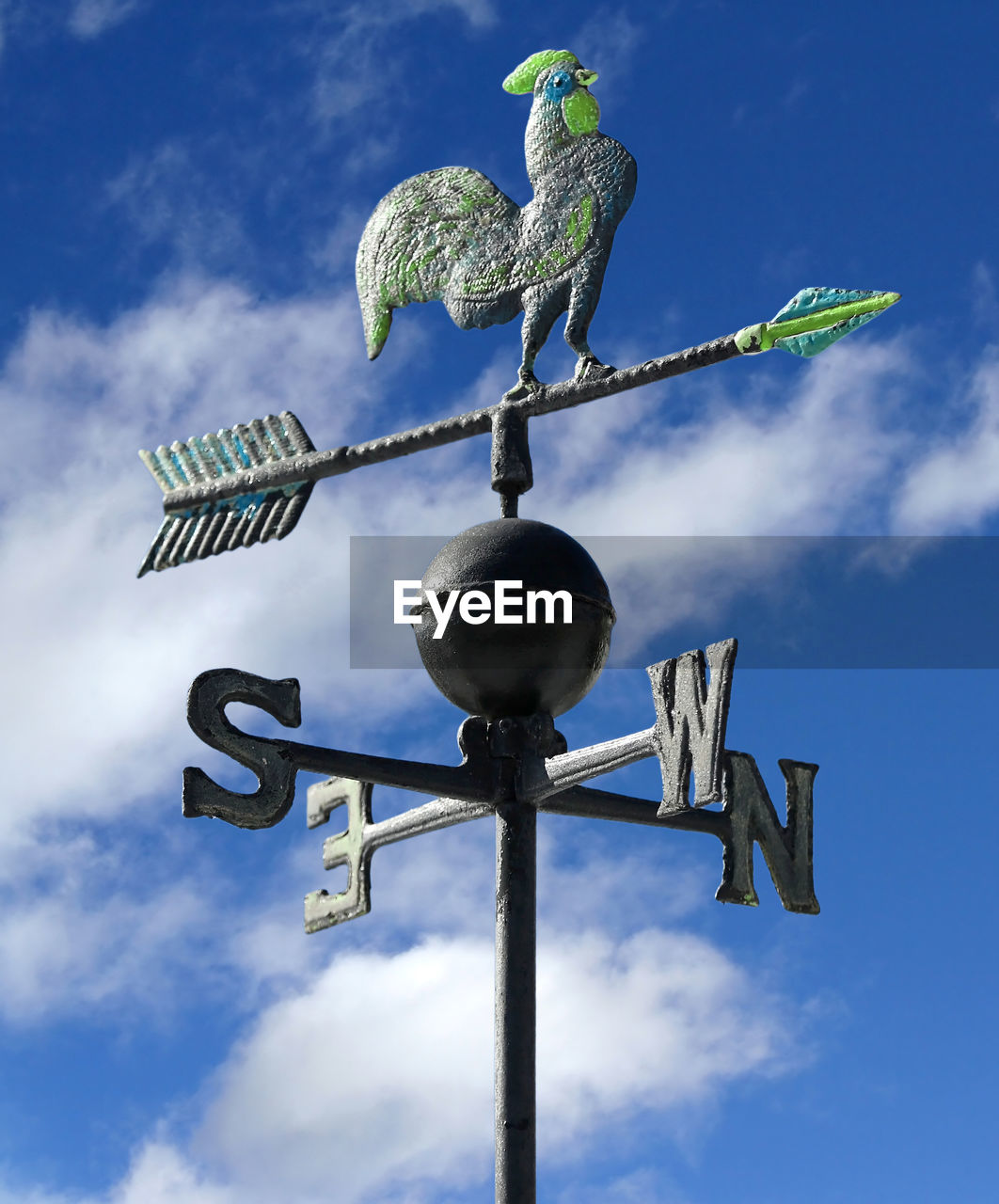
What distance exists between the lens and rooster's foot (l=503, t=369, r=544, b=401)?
4.08 meters

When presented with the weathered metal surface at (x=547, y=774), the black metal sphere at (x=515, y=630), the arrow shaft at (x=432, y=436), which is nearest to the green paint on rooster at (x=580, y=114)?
the arrow shaft at (x=432, y=436)


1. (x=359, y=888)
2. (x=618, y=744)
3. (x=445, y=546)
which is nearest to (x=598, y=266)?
(x=445, y=546)

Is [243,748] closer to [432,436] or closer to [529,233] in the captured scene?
[432,436]

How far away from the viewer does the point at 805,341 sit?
3812 mm

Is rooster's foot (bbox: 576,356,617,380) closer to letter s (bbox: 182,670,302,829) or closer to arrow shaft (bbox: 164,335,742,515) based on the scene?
arrow shaft (bbox: 164,335,742,515)

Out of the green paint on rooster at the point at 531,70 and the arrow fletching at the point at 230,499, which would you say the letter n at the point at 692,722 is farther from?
the green paint on rooster at the point at 531,70

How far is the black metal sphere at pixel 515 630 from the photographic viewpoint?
368 centimetres

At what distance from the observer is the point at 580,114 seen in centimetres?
420

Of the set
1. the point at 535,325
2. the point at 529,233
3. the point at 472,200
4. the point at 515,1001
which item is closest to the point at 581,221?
the point at 529,233

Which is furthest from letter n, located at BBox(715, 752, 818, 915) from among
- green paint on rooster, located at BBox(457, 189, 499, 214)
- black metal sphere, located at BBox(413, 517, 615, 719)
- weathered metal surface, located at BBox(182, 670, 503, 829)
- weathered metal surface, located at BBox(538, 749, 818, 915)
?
green paint on rooster, located at BBox(457, 189, 499, 214)

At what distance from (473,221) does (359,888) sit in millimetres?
1874

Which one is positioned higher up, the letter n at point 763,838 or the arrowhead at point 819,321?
the arrowhead at point 819,321

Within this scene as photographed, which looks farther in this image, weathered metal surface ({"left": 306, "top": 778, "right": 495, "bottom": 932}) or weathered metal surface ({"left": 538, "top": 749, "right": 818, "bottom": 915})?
weathered metal surface ({"left": 306, "top": 778, "right": 495, "bottom": 932})

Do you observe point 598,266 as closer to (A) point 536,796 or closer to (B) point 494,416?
(B) point 494,416
